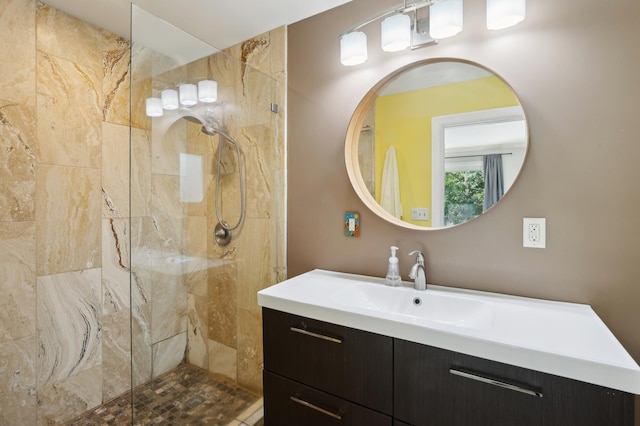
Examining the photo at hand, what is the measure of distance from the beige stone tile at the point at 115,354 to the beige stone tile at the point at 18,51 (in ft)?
4.49

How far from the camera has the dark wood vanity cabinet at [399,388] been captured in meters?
0.81

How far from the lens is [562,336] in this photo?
91 centimetres

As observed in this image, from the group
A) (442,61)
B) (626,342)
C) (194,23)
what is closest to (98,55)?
(194,23)

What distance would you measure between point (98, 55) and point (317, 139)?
1.55 m

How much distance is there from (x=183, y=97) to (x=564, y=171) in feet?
5.35

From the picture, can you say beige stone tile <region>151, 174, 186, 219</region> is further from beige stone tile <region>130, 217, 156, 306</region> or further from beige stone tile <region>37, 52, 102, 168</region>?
beige stone tile <region>37, 52, 102, 168</region>

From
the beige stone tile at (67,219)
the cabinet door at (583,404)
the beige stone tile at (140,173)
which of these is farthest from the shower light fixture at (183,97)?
the cabinet door at (583,404)

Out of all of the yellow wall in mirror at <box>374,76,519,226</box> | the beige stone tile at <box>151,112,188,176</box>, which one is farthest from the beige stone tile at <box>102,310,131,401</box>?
the yellow wall in mirror at <box>374,76,519,226</box>

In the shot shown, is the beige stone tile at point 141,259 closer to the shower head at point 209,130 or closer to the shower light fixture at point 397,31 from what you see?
the shower head at point 209,130

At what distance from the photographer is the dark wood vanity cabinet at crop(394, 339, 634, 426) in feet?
2.55

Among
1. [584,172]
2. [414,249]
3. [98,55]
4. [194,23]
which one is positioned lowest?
[414,249]

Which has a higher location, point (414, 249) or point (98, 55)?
point (98, 55)

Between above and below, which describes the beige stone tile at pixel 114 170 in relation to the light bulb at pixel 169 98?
below

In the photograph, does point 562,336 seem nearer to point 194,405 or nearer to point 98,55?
point 194,405
